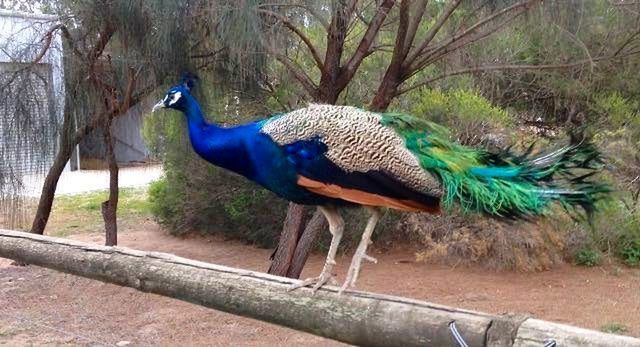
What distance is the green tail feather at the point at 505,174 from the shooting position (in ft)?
8.63

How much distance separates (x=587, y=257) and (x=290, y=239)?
A: 3.14 m

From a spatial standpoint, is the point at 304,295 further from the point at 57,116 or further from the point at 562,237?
the point at 562,237

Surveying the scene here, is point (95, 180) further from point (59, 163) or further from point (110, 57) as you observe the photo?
point (110, 57)

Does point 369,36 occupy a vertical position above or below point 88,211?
above

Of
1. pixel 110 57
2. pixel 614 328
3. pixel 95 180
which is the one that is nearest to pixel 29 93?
pixel 110 57

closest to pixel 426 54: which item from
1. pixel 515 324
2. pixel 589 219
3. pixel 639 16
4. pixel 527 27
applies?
pixel 527 27

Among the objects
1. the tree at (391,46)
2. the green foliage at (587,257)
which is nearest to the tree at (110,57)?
the tree at (391,46)

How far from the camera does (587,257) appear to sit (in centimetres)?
766

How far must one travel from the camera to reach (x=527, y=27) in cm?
598

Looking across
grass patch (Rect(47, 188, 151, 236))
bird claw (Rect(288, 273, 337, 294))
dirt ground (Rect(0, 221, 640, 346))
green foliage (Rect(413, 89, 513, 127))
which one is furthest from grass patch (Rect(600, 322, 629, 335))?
grass patch (Rect(47, 188, 151, 236))

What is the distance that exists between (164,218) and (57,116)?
3.34 meters

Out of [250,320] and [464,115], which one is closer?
[250,320]

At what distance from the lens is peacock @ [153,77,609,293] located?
8.71 ft

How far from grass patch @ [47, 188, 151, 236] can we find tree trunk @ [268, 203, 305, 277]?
393 centimetres
